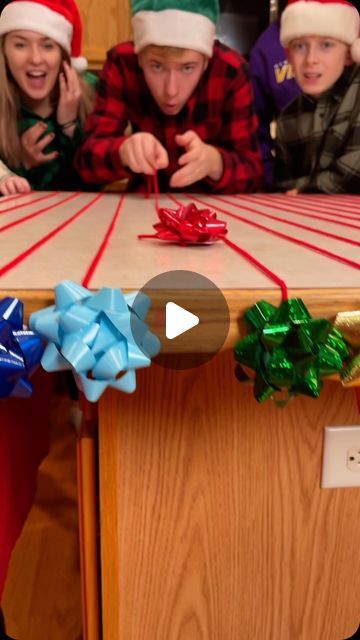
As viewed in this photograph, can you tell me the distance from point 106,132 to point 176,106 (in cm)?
20

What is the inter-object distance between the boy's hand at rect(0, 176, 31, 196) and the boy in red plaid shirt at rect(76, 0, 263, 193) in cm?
20

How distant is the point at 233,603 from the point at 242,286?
1.38ft

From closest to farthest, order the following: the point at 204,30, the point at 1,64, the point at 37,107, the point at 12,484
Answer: the point at 12,484
the point at 204,30
the point at 1,64
the point at 37,107

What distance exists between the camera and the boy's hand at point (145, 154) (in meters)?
1.16

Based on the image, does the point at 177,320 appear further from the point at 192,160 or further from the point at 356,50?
the point at 356,50

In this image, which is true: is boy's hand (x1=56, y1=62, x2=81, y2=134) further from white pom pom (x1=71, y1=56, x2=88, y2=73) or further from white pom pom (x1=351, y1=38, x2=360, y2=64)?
white pom pom (x1=351, y1=38, x2=360, y2=64)

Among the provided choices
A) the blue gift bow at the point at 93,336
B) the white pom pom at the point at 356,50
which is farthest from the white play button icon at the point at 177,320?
the white pom pom at the point at 356,50

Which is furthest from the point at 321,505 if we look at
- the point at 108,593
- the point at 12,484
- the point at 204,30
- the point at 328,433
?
the point at 204,30

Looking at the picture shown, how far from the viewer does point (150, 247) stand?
54 cm

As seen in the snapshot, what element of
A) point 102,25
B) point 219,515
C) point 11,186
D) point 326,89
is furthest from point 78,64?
point 219,515

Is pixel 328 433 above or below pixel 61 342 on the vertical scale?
below

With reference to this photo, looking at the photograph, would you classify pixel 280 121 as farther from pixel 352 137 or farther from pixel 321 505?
pixel 321 505

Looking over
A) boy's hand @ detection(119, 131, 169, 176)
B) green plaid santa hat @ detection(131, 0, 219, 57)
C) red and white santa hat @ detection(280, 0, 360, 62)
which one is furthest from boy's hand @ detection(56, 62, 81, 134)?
red and white santa hat @ detection(280, 0, 360, 62)

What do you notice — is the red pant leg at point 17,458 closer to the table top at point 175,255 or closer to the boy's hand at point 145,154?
the table top at point 175,255
